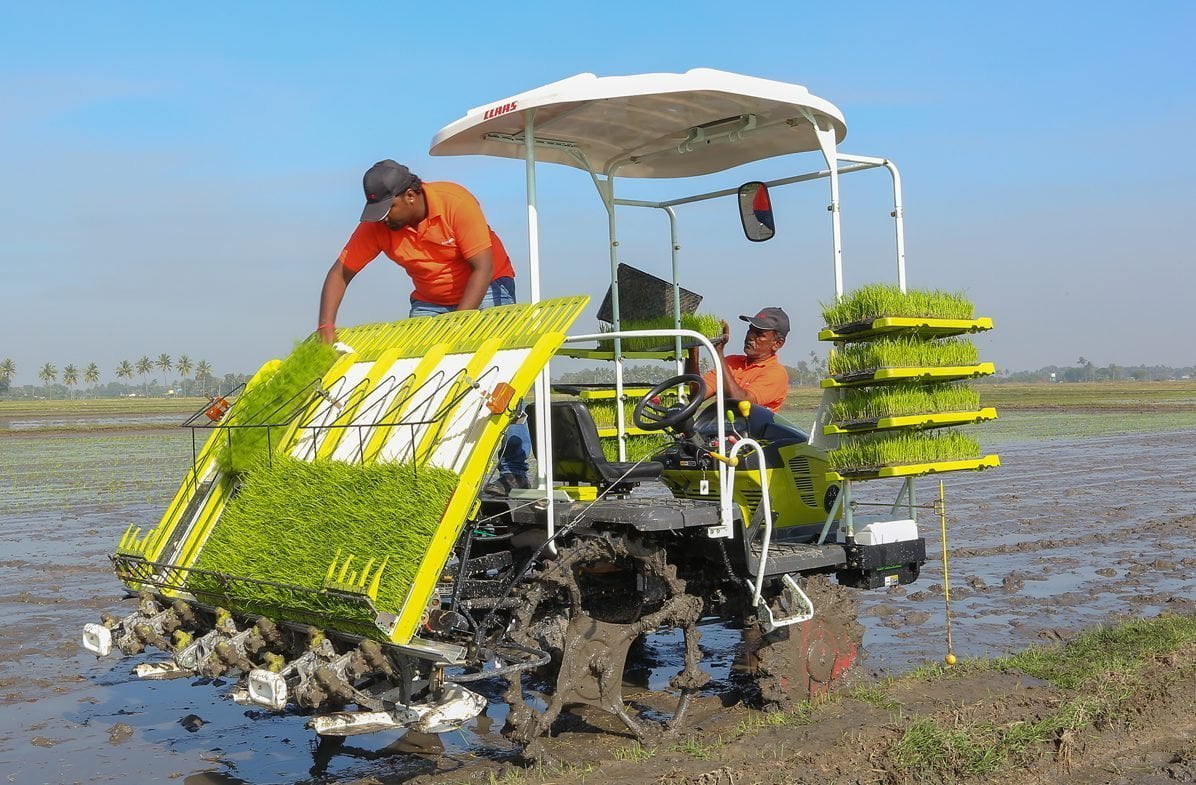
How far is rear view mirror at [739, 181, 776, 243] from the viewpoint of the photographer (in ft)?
27.5

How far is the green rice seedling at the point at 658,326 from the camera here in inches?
335

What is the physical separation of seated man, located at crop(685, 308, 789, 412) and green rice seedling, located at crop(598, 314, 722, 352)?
1.07 feet

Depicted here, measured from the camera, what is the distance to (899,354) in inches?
262

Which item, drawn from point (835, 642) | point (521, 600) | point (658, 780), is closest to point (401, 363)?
point (521, 600)

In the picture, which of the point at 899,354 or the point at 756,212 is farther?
the point at 756,212

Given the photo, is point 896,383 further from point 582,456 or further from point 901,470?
point 582,456

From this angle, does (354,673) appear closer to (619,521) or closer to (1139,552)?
(619,521)

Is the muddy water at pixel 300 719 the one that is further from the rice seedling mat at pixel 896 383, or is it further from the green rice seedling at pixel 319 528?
the rice seedling mat at pixel 896 383

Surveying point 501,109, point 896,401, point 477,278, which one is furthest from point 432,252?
point 896,401

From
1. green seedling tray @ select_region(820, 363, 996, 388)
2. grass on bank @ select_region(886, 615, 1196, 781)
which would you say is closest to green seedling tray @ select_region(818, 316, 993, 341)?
green seedling tray @ select_region(820, 363, 996, 388)

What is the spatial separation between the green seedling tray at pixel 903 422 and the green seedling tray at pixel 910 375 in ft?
0.74

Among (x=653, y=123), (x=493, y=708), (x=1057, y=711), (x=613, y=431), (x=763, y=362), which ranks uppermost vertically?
(x=653, y=123)

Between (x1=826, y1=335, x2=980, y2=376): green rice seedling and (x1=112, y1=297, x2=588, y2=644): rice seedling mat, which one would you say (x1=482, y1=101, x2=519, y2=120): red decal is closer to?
(x1=112, y1=297, x2=588, y2=644): rice seedling mat

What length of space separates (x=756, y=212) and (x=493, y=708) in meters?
3.98
